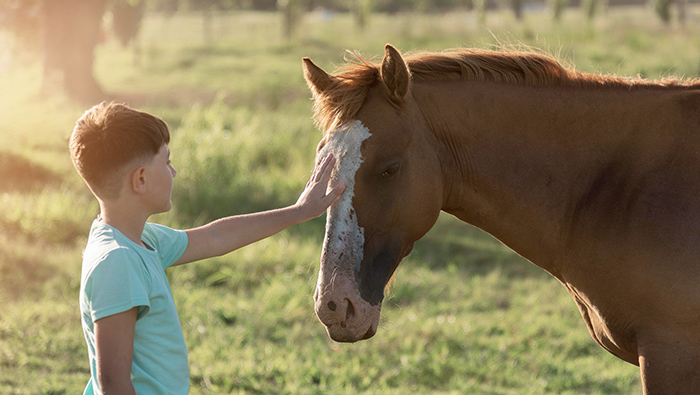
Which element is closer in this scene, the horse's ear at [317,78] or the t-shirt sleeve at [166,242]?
the t-shirt sleeve at [166,242]

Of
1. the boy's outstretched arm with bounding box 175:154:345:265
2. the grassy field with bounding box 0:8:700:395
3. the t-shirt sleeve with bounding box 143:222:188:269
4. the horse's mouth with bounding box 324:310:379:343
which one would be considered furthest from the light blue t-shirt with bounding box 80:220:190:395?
the grassy field with bounding box 0:8:700:395

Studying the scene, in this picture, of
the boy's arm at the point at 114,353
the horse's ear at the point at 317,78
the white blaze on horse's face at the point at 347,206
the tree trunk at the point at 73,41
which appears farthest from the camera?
the tree trunk at the point at 73,41

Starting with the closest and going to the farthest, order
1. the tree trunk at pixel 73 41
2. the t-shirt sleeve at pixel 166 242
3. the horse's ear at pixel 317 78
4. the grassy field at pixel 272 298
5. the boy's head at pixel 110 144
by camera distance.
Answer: the boy's head at pixel 110 144 < the t-shirt sleeve at pixel 166 242 < the horse's ear at pixel 317 78 < the grassy field at pixel 272 298 < the tree trunk at pixel 73 41

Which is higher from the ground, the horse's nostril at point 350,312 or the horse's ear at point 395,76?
the horse's ear at point 395,76

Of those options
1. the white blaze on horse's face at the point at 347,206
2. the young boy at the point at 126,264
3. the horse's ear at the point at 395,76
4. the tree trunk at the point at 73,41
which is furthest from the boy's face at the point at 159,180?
the tree trunk at the point at 73,41

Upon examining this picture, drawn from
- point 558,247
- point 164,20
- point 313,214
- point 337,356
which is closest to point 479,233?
point 337,356

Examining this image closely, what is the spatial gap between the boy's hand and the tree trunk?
15.6 meters

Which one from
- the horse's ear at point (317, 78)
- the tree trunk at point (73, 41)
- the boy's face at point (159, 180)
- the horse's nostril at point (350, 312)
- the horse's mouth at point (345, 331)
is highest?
the horse's ear at point (317, 78)

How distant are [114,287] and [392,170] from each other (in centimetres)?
107

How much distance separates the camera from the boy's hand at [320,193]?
2180mm

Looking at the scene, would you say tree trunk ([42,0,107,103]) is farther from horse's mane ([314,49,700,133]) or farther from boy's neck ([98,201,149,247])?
boy's neck ([98,201,149,247])

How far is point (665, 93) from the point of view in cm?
239

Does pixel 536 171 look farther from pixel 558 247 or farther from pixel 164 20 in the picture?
pixel 164 20

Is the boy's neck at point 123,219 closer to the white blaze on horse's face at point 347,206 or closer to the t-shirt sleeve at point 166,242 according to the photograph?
the t-shirt sleeve at point 166,242
